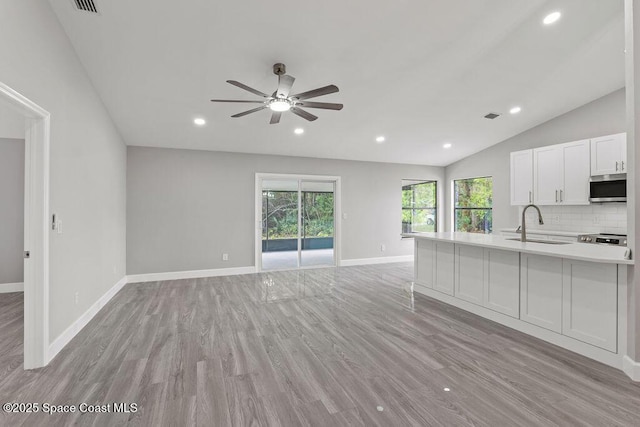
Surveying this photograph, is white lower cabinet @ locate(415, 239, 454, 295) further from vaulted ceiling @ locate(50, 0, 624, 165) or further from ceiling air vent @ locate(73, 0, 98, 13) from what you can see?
ceiling air vent @ locate(73, 0, 98, 13)

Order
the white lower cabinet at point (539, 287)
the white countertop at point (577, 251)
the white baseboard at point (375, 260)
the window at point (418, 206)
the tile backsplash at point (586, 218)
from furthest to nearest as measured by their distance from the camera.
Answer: the window at point (418, 206) → the white baseboard at point (375, 260) → the tile backsplash at point (586, 218) → the white lower cabinet at point (539, 287) → the white countertop at point (577, 251)

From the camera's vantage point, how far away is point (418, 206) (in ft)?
25.4

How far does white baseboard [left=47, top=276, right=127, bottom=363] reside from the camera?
2.54 m

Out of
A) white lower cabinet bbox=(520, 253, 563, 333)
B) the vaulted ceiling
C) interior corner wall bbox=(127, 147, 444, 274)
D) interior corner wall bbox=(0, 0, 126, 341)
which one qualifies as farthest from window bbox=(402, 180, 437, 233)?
interior corner wall bbox=(0, 0, 126, 341)

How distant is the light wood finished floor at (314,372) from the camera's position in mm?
1798

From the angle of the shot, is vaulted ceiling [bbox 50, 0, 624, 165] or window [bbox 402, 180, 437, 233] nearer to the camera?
vaulted ceiling [bbox 50, 0, 624, 165]

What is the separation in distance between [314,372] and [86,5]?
11.9 ft

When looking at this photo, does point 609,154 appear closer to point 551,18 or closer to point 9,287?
point 551,18

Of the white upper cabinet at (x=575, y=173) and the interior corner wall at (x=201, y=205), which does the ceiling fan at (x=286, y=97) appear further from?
the white upper cabinet at (x=575, y=173)

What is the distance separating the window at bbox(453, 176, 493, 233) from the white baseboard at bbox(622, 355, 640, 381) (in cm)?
477

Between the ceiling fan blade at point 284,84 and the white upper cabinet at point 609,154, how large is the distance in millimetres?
4715

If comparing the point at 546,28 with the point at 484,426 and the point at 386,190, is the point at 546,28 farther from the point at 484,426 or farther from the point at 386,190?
the point at 386,190

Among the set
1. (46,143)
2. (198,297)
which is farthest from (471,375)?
(46,143)

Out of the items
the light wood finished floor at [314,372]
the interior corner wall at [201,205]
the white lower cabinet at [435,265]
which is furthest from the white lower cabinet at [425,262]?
the interior corner wall at [201,205]
